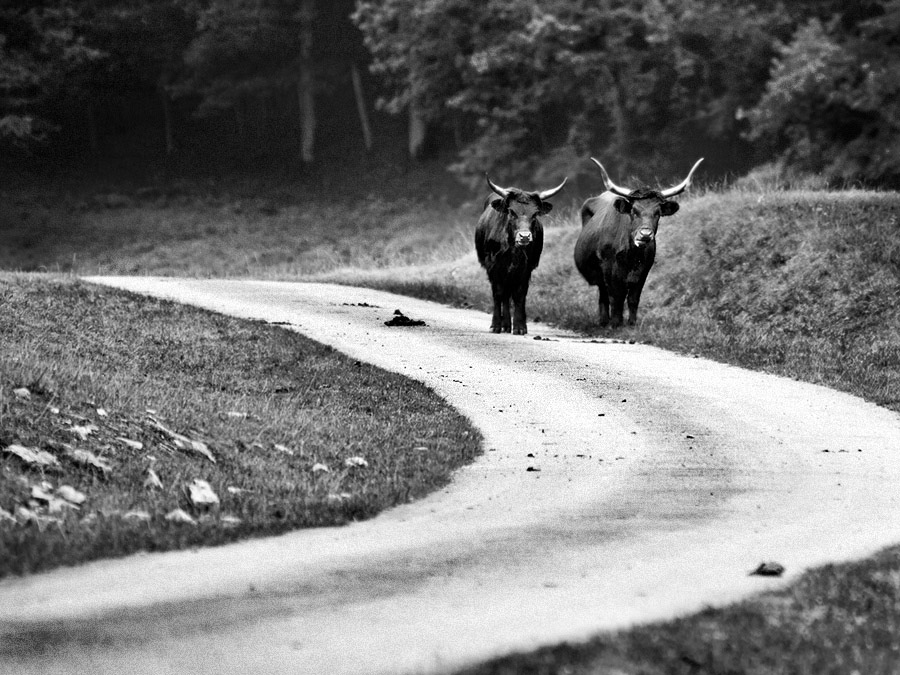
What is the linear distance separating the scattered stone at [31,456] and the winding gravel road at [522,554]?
1825 mm

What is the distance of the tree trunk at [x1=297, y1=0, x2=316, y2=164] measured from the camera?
197 feet

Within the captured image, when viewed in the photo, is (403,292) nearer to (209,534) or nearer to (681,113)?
(209,534)

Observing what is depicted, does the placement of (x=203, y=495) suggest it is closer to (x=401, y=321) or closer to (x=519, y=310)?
(x=519, y=310)

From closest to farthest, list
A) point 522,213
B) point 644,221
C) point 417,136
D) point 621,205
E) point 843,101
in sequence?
point 522,213 → point 644,221 → point 621,205 → point 843,101 → point 417,136

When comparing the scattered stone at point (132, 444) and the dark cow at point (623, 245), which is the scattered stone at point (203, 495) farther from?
the dark cow at point (623, 245)

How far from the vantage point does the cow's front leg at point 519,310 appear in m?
21.2

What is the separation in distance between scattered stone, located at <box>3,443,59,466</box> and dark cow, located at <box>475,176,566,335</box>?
1111cm

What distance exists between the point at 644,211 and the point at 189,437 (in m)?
11.3

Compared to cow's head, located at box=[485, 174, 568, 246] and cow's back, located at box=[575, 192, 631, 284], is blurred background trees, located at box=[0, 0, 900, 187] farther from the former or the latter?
cow's head, located at box=[485, 174, 568, 246]

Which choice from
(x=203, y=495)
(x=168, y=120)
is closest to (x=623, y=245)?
(x=203, y=495)

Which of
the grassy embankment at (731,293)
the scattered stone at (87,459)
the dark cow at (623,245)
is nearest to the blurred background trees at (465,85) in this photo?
the grassy embankment at (731,293)

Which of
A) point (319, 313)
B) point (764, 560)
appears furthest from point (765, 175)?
point (764, 560)

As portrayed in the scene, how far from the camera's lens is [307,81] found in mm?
60062

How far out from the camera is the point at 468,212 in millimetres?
52438
